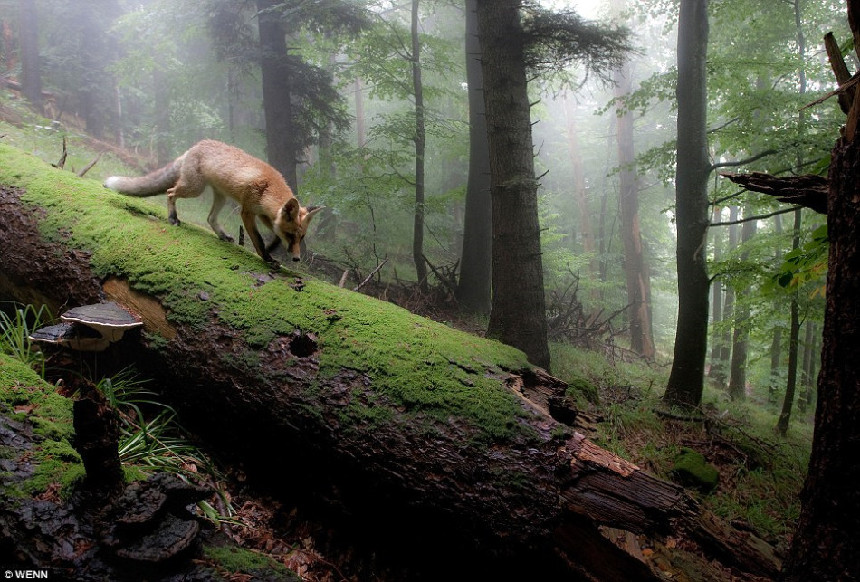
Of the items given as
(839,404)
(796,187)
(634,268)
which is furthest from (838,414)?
(634,268)

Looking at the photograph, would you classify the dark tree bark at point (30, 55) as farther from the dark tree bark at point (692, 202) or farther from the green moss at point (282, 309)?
the dark tree bark at point (692, 202)

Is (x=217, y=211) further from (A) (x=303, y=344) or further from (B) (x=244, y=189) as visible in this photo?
(A) (x=303, y=344)

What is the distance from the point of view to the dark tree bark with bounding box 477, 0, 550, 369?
17.1ft

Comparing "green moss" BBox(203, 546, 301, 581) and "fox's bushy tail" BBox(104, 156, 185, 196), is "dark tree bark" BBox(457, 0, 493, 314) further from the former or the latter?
"green moss" BBox(203, 546, 301, 581)

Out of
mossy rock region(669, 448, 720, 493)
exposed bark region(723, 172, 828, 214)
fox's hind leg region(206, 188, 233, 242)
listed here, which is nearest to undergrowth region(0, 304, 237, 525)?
fox's hind leg region(206, 188, 233, 242)

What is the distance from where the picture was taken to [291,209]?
3188 millimetres

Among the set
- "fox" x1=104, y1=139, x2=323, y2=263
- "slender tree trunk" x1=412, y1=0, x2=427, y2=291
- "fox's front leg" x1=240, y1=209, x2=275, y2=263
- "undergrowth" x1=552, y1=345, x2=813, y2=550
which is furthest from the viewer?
"slender tree trunk" x1=412, y1=0, x2=427, y2=291

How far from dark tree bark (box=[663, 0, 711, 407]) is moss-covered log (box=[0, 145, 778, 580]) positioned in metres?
3.93

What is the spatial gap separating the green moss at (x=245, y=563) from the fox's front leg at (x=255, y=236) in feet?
7.22

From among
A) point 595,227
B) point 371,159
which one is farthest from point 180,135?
point 595,227

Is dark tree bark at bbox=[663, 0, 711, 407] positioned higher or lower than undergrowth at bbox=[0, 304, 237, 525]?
higher

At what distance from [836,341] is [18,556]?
11.8 ft

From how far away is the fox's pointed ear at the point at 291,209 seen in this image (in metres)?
3.15

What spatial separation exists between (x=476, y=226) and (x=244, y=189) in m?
6.04
